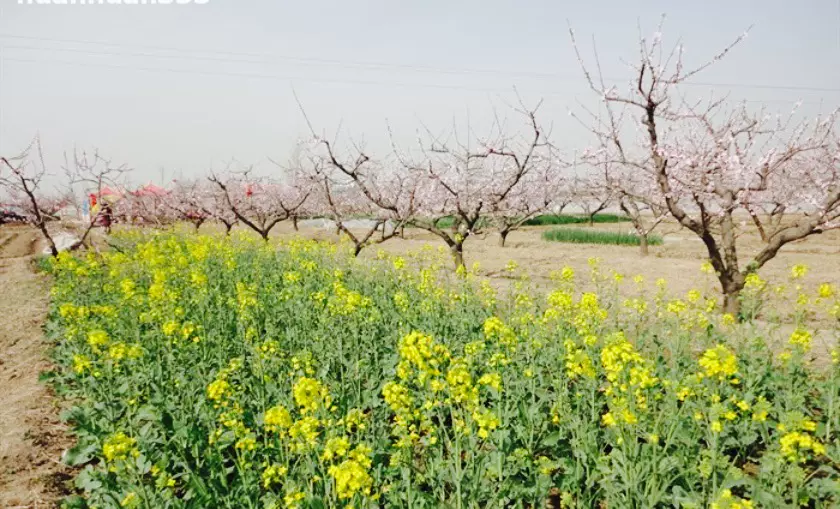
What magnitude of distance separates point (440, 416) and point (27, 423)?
4.20 m

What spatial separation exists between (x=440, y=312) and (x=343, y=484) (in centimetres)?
444

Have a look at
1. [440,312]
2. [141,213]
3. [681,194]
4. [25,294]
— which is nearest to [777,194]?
[681,194]

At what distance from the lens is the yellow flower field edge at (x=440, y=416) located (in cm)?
280

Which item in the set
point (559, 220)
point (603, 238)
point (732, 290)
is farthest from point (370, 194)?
point (559, 220)

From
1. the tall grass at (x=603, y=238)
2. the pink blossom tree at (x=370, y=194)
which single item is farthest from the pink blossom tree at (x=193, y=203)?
the tall grass at (x=603, y=238)

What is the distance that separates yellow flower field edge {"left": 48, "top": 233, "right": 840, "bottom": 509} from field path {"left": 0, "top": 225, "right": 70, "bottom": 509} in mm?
239

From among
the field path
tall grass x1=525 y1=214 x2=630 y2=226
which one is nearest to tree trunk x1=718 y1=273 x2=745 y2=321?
the field path

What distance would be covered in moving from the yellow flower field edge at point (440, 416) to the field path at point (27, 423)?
0.79 ft

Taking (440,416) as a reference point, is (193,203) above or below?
above

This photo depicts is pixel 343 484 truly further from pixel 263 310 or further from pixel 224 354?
pixel 263 310

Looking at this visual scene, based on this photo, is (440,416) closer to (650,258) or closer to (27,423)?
(27,423)

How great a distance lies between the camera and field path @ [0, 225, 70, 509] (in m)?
3.74

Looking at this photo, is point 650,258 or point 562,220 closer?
point 650,258

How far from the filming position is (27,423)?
15.6 feet
